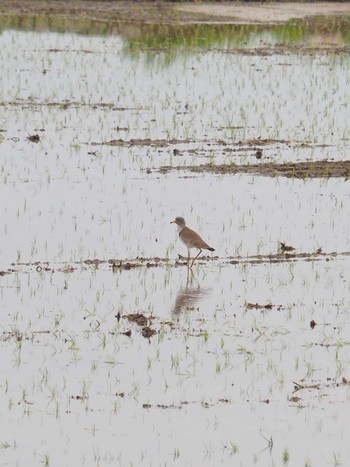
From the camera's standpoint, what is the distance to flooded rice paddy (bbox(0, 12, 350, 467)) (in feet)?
22.4

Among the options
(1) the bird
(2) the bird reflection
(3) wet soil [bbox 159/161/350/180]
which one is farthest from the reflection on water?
(2) the bird reflection

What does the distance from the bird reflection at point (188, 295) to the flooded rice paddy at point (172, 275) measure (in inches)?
0.7

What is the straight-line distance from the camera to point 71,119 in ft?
53.7

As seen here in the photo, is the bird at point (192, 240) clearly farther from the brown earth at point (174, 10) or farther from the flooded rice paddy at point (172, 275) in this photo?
the brown earth at point (174, 10)

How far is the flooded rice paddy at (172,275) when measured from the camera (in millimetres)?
6824

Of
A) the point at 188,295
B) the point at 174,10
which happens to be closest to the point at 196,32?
the point at 174,10

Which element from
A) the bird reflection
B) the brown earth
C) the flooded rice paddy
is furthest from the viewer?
the brown earth

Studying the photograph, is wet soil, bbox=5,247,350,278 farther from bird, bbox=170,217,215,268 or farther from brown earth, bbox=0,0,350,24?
brown earth, bbox=0,0,350,24

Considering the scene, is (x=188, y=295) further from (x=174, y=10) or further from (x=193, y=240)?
(x=174, y=10)

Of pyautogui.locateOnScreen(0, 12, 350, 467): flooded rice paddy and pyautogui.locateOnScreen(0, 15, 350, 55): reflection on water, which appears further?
pyautogui.locateOnScreen(0, 15, 350, 55): reflection on water

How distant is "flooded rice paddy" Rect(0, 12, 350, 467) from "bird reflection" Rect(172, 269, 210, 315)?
2cm

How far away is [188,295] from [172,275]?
20.0 inches

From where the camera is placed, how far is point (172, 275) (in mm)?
9734

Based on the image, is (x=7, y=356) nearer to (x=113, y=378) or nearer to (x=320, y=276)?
(x=113, y=378)
